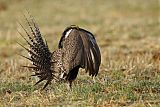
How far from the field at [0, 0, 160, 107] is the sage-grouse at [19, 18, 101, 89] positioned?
9.1 inches

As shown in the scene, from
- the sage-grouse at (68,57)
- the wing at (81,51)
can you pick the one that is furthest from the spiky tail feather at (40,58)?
the wing at (81,51)

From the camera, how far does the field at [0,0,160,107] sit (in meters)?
6.70

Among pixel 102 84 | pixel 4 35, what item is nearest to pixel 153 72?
pixel 102 84

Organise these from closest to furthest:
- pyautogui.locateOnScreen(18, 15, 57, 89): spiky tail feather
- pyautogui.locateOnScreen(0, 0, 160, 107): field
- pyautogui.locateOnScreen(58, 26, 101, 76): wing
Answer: pyautogui.locateOnScreen(0, 0, 160, 107): field
pyautogui.locateOnScreen(58, 26, 101, 76): wing
pyautogui.locateOnScreen(18, 15, 57, 89): spiky tail feather

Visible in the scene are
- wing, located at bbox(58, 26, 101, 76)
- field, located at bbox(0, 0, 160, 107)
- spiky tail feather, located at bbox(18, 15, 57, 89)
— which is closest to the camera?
field, located at bbox(0, 0, 160, 107)

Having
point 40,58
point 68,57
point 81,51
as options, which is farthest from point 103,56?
point 81,51

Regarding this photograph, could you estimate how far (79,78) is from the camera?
8570mm

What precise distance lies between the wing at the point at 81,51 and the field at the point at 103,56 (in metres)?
0.32

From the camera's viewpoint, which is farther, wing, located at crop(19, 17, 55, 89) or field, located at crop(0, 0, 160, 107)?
wing, located at crop(19, 17, 55, 89)

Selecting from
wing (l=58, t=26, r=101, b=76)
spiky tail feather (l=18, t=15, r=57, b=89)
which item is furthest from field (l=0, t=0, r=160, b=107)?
wing (l=58, t=26, r=101, b=76)

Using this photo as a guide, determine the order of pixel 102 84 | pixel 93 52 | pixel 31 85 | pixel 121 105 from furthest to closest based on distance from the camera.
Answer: pixel 31 85, pixel 102 84, pixel 93 52, pixel 121 105

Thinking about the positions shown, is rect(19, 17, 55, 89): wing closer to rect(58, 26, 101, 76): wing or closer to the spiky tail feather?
the spiky tail feather

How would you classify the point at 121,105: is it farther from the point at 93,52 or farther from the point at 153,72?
the point at 153,72

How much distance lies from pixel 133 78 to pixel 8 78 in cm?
195
